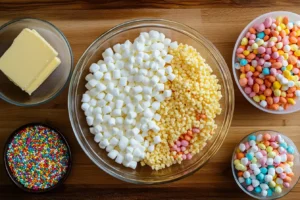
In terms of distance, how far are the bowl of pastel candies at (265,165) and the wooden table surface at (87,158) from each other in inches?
2.9

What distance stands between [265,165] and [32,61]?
1008 mm

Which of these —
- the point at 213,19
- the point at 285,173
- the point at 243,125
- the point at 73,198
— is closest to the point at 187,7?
the point at 213,19

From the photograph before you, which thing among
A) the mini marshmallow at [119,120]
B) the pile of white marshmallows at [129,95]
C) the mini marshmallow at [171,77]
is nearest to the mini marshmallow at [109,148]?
the pile of white marshmallows at [129,95]

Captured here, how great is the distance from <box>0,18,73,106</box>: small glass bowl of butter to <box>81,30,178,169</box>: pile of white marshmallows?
0.14 m

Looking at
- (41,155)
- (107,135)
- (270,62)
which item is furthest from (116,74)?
(270,62)

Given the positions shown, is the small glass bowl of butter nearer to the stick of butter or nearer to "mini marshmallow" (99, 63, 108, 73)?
the stick of butter

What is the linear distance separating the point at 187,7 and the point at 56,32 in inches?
21.8

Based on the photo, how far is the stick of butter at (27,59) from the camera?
66.3 inches

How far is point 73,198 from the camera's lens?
182 centimetres

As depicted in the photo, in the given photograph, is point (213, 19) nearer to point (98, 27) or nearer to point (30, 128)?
point (98, 27)

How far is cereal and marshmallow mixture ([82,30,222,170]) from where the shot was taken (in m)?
1.65

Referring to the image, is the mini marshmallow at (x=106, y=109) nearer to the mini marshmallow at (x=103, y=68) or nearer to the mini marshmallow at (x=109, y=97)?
the mini marshmallow at (x=109, y=97)

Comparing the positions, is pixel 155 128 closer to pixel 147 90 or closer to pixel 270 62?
pixel 147 90

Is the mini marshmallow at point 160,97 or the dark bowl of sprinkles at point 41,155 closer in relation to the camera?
the mini marshmallow at point 160,97
